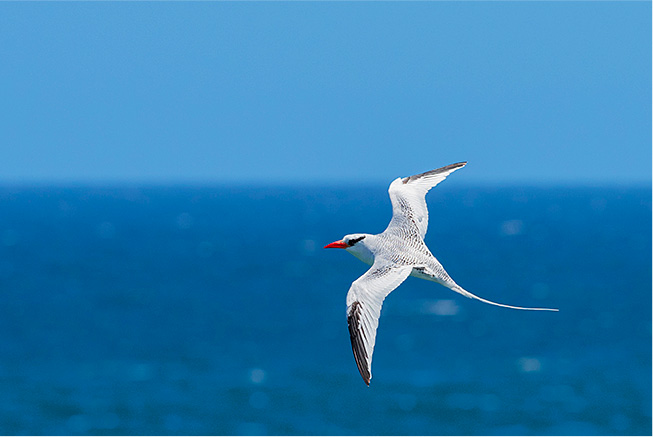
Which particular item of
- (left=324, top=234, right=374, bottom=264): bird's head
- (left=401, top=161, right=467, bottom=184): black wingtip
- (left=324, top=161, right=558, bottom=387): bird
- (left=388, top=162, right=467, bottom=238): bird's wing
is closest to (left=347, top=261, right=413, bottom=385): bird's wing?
(left=324, top=161, right=558, bottom=387): bird

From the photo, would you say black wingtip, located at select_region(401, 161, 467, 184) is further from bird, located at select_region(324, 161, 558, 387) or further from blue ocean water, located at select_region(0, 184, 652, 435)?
blue ocean water, located at select_region(0, 184, 652, 435)

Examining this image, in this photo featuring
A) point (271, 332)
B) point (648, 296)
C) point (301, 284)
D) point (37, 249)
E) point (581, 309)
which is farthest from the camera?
point (37, 249)

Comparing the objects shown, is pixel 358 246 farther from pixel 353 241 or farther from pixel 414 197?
pixel 414 197

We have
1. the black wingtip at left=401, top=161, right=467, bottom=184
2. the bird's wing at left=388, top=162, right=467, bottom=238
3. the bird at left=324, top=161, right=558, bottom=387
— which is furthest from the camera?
the black wingtip at left=401, top=161, right=467, bottom=184

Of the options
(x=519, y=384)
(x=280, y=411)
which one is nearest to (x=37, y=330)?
(x=280, y=411)

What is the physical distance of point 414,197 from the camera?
641 inches

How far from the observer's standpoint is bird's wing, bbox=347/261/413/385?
39.5 feet

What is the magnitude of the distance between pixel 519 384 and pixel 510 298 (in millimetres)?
24054

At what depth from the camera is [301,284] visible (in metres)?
140

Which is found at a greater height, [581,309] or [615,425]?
[581,309]

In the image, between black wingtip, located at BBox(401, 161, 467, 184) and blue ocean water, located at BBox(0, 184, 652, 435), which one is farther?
blue ocean water, located at BBox(0, 184, 652, 435)

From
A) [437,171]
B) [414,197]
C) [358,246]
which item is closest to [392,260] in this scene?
[358,246]

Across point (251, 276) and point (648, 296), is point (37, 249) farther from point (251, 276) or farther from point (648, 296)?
point (648, 296)

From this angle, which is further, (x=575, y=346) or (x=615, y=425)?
(x=575, y=346)
